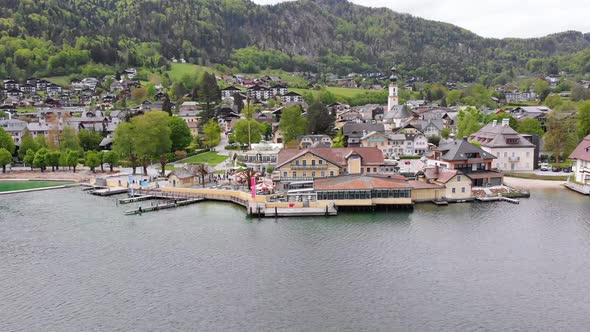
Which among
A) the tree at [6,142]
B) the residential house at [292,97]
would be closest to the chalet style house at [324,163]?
the tree at [6,142]

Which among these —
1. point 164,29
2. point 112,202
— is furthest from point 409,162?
point 164,29

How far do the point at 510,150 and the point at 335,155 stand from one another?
17.9 meters

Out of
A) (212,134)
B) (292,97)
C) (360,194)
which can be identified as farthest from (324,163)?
(292,97)

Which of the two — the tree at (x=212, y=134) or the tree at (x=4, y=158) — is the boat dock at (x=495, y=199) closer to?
the tree at (x=212, y=134)

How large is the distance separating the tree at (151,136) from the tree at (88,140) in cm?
1161

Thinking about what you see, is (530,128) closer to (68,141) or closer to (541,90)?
(68,141)

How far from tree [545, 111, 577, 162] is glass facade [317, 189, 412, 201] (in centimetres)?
2335

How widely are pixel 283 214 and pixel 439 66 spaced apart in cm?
15699

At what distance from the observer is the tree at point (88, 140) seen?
209 feet

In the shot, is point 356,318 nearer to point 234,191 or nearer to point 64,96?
point 234,191

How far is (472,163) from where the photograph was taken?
43.0 meters

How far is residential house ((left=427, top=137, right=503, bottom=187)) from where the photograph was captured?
41.9 meters

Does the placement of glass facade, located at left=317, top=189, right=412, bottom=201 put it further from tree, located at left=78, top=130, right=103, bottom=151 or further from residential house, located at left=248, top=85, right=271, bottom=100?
residential house, located at left=248, top=85, right=271, bottom=100

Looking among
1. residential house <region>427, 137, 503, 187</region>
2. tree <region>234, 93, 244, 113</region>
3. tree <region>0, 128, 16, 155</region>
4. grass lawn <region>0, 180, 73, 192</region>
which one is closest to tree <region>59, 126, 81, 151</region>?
tree <region>0, 128, 16, 155</region>
